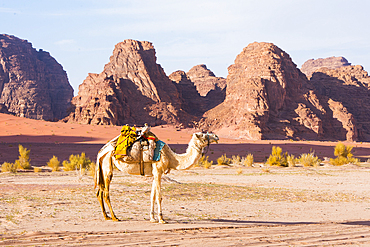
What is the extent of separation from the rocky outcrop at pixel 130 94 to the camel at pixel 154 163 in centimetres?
7669

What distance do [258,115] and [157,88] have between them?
102ft

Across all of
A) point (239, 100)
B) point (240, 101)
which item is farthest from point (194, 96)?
point (240, 101)

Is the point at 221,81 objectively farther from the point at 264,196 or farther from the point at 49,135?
the point at 264,196

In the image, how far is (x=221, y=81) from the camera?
506 feet

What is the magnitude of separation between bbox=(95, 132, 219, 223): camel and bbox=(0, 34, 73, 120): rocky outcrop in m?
136

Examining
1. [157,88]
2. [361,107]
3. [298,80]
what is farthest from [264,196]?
[361,107]

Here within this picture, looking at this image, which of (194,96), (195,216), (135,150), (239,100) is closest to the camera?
(135,150)

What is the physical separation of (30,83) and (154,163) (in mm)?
154681

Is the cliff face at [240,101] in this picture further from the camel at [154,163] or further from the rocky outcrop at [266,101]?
the camel at [154,163]

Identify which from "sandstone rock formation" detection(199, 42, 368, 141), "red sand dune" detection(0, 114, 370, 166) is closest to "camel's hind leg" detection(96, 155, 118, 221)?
"red sand dune" detection(0, 114, 370, 166)

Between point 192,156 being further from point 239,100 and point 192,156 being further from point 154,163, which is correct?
point 239,100

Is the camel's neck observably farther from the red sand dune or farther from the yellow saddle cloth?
the red sand dune

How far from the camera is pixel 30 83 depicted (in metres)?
148

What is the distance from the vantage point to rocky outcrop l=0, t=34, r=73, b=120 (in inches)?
5468
